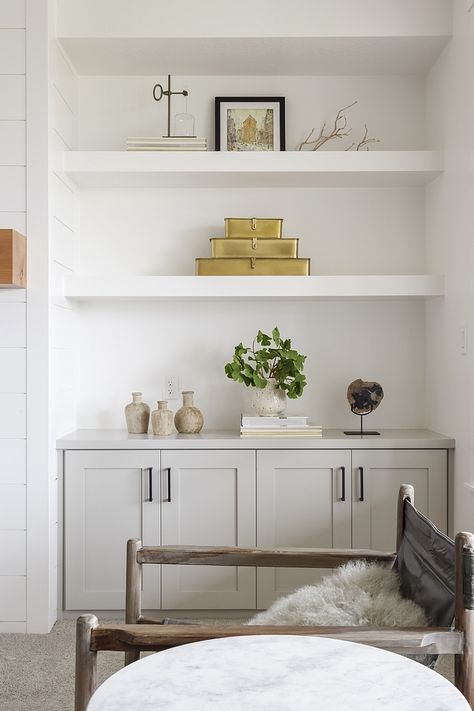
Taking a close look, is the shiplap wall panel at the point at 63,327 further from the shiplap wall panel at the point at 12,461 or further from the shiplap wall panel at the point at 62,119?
the shiplap wall panel at the point at 62,119

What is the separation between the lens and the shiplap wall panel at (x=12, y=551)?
3010mm

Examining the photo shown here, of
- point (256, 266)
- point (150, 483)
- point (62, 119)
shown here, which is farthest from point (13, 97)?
point (150, 483)

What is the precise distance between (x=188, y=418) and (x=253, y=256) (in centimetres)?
77

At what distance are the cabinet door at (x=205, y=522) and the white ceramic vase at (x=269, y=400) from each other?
307 millimetres

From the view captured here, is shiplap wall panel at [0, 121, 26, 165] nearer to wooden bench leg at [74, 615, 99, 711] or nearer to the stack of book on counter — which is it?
the stack of book on counter

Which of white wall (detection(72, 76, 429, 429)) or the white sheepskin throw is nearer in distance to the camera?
the white sheepskin throw

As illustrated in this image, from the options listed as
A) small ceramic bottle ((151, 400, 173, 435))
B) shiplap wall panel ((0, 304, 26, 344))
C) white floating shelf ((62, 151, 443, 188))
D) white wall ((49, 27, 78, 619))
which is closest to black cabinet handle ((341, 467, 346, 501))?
small ceramic bottle ((151, 400, 173, 435))

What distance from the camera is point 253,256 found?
131 inches

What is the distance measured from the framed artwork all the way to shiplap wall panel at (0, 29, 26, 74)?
930mm

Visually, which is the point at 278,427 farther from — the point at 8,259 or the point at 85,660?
the point at 85,660

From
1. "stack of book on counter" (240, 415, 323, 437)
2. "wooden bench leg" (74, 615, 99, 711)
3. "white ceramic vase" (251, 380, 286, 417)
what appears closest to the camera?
"wooden bench leg" (74, 615, 99, 711)

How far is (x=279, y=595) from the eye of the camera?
10.3 feet

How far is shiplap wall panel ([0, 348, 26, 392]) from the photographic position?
9.86 ft

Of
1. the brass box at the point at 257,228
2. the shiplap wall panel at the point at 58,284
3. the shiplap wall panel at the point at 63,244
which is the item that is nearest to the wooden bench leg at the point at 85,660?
the shiplap wall panel at the point at 58,284
